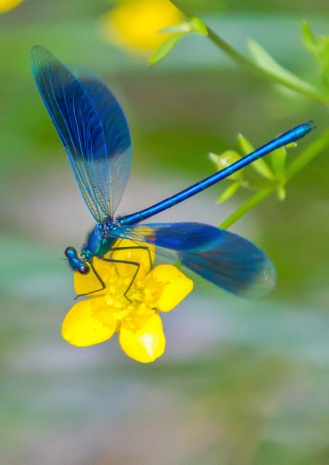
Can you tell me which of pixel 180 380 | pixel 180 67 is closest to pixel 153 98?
pixel 180 67

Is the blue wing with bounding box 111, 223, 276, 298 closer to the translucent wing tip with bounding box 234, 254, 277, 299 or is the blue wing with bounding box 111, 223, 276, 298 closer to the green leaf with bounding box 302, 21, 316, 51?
the translucent wing tip with bounding box 234, 254, 277, 299

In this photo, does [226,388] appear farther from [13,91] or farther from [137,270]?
[13,91]

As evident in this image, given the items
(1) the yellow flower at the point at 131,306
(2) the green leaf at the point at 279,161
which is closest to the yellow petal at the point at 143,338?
(1) the yellow flower at the point at 131,306

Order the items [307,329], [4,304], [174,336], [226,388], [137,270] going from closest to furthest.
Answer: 1. [137,270]
2. [307,329]
3. [226,388]
4. [4,304]
5. [174,336]

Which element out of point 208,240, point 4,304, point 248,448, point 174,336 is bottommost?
point 248,448

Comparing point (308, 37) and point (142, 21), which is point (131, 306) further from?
point (142, 21)

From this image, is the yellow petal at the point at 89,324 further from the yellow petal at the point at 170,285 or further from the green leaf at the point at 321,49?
the green leaf at the point at 321,49

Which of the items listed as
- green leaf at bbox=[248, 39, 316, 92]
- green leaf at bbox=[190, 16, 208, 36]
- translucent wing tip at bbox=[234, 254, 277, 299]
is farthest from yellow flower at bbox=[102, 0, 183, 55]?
translucent wing tip at bbox=[234, 254, 277, 299]
